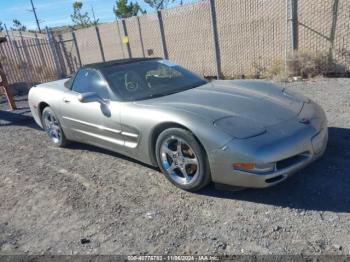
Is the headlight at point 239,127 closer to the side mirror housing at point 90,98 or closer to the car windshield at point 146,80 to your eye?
the car windshield at point 146,80

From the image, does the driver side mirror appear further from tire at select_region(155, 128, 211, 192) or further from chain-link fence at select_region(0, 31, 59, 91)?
chain-link fence at select_region(0, 31, 59, 91)

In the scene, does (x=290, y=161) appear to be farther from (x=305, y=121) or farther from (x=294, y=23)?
(x=294, y=23)

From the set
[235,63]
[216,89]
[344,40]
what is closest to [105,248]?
[216,89]

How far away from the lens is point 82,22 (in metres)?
37.2

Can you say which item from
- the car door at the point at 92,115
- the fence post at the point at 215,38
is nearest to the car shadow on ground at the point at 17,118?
the car door at the point at 92,115

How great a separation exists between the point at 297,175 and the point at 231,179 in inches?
33.5

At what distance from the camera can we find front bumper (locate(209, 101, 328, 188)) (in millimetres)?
2928

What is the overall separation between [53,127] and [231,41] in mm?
6522

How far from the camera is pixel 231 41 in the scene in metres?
10.2

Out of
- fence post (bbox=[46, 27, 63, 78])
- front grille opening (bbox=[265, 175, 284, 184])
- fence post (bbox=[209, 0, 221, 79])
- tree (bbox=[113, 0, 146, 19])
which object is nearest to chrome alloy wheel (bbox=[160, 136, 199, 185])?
front grille opening (bbox=[265, 175, 284, 184])

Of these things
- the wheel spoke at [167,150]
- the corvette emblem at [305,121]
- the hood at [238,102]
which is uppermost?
the hood at [238,102]

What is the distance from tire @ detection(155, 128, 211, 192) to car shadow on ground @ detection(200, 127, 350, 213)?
214 millimetres

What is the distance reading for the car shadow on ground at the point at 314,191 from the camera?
9.91 feet

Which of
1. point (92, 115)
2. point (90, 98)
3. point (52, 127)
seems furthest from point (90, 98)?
point (52, 127)
